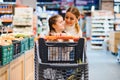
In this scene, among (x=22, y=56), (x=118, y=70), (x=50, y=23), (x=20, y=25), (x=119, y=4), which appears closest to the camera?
(x=50, y=23)

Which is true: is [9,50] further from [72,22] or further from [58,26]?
[72,22]

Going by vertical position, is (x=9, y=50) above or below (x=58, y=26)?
below

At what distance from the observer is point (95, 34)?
1680 cm

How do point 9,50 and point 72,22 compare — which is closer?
point 9,50

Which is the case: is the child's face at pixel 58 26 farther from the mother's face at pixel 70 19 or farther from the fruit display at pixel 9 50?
the fruit display at pixel 9 50

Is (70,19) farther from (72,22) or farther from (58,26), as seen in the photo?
(58,26)

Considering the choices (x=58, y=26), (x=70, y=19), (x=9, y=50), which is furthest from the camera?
(x=70, y=19)

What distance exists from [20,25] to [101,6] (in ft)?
43.1

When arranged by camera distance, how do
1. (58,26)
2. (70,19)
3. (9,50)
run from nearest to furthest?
1. (9,50)
2. (58,26)
3. (70,19)

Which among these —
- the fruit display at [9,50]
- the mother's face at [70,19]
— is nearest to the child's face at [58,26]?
the mother's face at [70,19]

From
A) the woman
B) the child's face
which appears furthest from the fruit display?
the woman

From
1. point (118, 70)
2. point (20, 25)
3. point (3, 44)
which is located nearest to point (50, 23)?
point (3, 44)

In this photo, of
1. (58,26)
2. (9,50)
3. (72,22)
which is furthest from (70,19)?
(9,50)

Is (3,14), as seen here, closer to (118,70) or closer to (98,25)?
(98,25)
